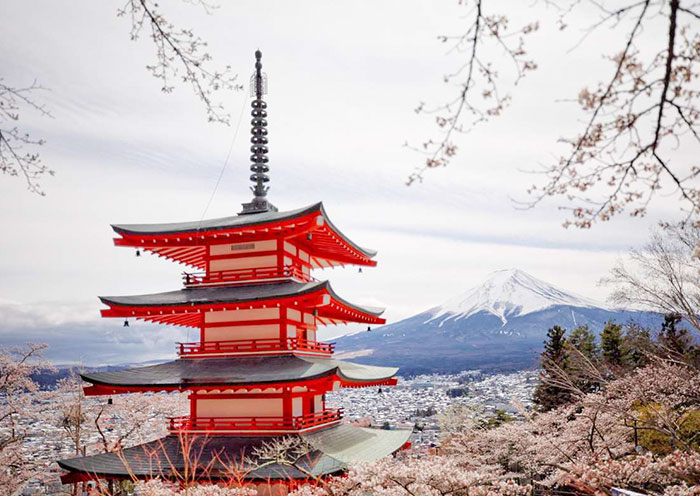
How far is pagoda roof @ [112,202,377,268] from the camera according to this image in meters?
11.9

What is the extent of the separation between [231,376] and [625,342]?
85.5ft

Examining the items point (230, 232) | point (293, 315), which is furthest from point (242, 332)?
point (230, 232)

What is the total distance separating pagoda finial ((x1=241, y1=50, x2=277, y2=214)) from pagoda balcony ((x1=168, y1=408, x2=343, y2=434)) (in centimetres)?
521

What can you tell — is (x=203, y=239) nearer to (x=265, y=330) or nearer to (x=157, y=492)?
(x=265, y=330)

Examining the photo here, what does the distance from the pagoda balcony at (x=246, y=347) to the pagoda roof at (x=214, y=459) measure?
1.76 m

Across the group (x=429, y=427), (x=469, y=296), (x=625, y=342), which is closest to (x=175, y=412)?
(x=625, y=342)

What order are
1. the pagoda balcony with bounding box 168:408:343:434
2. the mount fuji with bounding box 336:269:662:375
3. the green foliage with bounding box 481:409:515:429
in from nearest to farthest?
1. the pagoda balcony with bounding box 168:408:343:434
2. the green foliage with bounding box 481:409:515:429
3. the mount fuji with bounding box 336:269:662:375

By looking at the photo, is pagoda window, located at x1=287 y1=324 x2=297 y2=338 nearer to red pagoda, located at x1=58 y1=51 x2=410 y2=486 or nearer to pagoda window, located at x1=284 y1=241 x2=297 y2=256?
red pagoda, located at x1=58 y1=51 x2=410 y2=486

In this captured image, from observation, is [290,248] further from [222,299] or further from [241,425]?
[241,425]

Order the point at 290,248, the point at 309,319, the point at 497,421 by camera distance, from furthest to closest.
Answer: the point at 497,421
the point at 309,319
the point at 290,248

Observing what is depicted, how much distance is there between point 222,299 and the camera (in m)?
11.8

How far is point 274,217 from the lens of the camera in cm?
1223

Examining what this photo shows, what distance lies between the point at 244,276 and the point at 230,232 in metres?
1.12

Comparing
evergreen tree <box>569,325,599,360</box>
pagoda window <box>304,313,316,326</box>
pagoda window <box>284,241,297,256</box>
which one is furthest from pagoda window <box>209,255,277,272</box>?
evergreen tree <box>569,325,599,360</box>
